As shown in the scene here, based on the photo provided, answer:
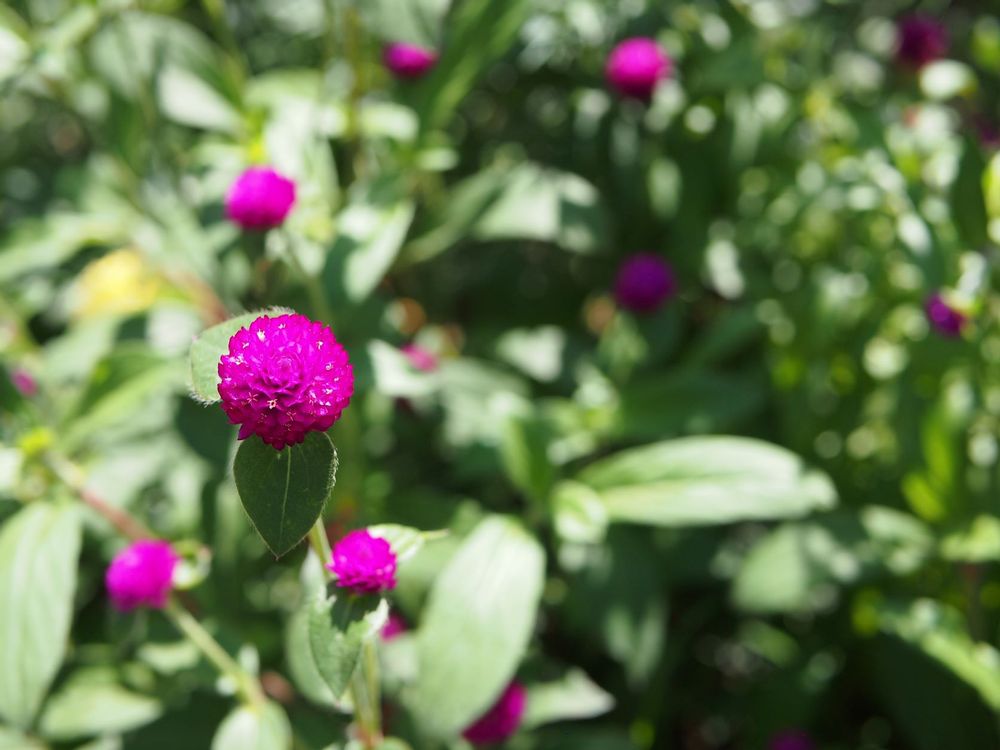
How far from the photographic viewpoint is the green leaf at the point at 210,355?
71cm

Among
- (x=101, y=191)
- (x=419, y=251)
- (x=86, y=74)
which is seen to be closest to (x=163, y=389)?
(x=419, y=251)

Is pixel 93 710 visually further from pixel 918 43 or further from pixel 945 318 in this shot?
pixel 918 43

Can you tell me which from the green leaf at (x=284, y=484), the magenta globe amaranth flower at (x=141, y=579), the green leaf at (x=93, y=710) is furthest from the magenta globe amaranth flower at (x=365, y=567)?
the green leaf at (x=93, y=710)

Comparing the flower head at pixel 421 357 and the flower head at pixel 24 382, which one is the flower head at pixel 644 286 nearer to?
the flower head at pixel 421 357

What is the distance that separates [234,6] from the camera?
230cm

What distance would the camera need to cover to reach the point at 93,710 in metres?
1.21

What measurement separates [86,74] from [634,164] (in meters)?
0.98

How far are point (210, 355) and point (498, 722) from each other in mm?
679

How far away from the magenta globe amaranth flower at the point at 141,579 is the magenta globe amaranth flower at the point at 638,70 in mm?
1017

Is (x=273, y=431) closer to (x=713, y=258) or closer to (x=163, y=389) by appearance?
(x=163, y=389)

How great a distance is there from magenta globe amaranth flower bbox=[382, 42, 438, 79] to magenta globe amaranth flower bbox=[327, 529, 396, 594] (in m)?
1.01

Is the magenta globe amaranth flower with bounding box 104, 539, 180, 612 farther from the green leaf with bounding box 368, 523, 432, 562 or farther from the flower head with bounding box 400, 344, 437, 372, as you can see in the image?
the flower head with bounding box 400, 344, 437, 372

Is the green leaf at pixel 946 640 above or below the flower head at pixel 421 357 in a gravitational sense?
below

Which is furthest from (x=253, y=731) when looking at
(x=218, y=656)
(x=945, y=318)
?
(x=945, y=318)
